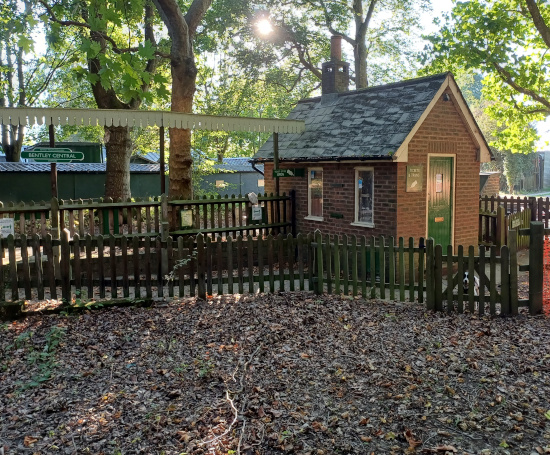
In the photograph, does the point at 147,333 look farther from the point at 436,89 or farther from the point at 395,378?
the point at 436,89

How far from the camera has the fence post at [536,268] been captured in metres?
8.13

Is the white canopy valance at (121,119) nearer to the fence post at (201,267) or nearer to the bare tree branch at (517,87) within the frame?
the fence post at (201,267)

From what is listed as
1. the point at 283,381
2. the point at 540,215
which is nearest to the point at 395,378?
the point at 283,381

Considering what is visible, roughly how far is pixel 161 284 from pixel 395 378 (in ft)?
15.7

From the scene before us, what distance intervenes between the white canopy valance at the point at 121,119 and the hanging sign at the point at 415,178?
3832mm

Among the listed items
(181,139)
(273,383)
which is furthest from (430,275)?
(181,139)

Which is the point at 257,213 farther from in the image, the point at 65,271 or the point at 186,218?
the point at 65,271

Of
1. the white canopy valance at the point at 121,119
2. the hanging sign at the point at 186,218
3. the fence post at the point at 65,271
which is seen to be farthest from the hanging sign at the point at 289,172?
the fence post at the point at 65,271

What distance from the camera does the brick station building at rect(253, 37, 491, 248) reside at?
11656 millimetres

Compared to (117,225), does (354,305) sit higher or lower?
lower

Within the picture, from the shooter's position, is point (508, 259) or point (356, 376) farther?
point (508, 259)

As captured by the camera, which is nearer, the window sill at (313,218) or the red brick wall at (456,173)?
the red brick wall at (456,173)

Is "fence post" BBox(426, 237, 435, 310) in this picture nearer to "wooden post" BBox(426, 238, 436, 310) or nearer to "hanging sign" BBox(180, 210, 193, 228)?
"wooden post" BBox(426, 238, 436, 310)

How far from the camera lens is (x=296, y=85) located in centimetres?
3284
